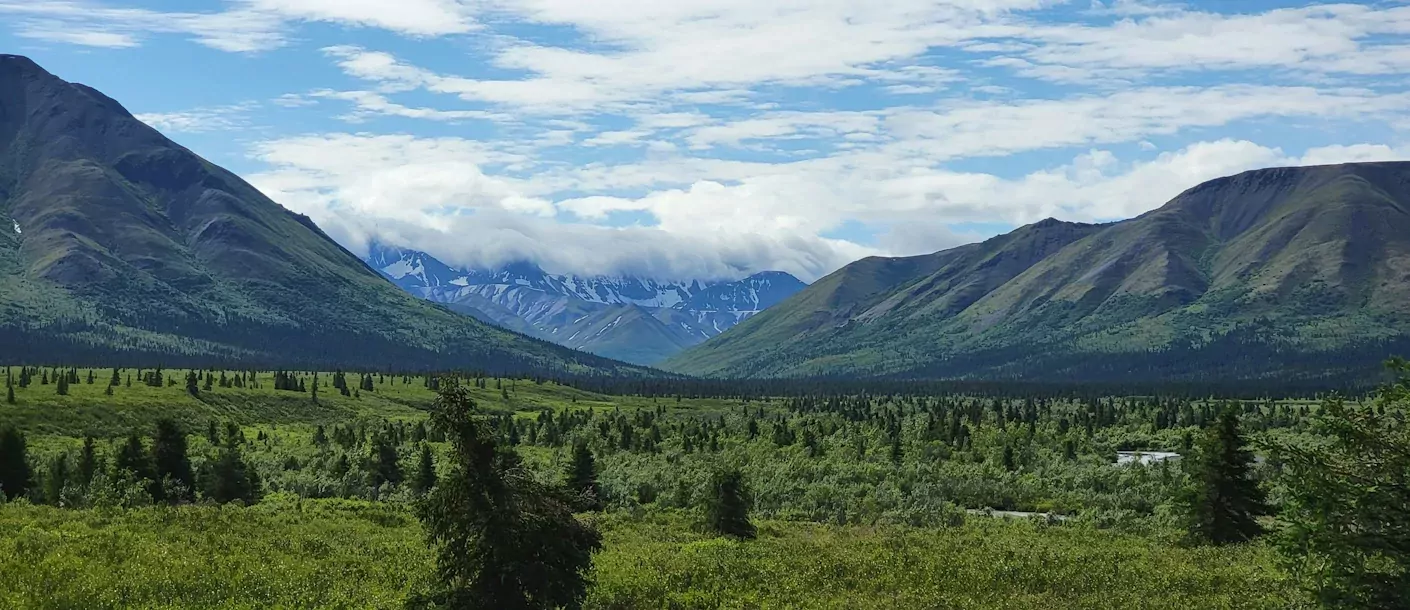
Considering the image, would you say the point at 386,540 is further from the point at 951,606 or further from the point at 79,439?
the point at 79,439

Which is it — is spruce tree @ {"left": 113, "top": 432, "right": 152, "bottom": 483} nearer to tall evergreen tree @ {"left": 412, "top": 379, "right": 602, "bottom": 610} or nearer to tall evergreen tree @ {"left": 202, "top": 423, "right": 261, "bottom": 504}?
tall evergreen tree @ {"left": 202, "top": 423, "right": 261, "bottom": 504}

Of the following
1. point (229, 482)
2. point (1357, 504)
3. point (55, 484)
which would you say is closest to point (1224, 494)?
point (1357, 504)

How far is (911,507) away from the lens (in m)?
79.8

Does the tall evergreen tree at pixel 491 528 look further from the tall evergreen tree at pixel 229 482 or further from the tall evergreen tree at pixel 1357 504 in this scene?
the tall evergreen tree at pixel 229 482

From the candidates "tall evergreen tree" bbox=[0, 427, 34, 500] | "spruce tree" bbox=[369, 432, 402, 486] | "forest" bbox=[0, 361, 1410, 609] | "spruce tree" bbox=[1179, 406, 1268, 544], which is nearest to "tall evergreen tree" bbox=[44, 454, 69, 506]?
"forest" bbox=[0, 361, 1410, 609]

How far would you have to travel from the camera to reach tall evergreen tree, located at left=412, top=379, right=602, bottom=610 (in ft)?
87.9

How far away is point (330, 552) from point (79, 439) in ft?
340

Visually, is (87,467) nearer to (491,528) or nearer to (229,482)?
(229,482)

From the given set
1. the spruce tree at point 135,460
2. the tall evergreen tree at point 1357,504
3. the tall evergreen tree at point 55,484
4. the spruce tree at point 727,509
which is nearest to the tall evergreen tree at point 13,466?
the tall evergreen tree at point 55,484

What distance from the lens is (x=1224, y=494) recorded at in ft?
184

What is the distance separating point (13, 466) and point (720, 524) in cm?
4544

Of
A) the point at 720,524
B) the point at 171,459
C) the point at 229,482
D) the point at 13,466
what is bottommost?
the point at 720,524

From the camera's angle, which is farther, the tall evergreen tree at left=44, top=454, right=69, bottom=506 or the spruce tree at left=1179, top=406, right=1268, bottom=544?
the tall evergreen tree at left=44, top=454, right=69, bottom=506

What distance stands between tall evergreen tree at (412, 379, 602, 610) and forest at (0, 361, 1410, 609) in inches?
2.3
